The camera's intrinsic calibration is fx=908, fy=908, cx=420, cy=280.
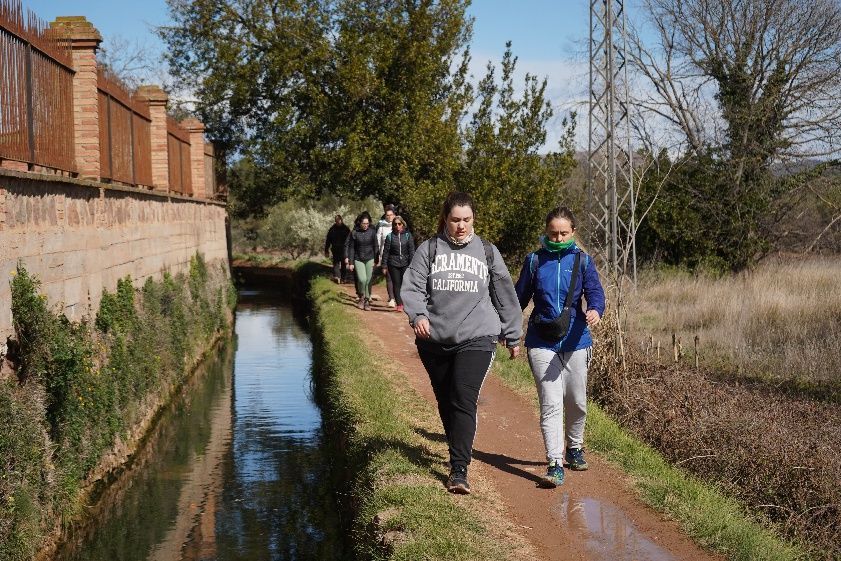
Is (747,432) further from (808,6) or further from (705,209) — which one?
(808,6)

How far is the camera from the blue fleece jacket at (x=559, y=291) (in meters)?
6.14

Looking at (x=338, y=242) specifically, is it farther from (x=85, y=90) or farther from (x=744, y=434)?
(x=744, y=434)

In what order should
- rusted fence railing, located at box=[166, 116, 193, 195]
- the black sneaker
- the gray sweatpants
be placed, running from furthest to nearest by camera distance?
rusted fence railing, located at box=[166, 116, 193, 195], the gray sweatpants, the black sneaker

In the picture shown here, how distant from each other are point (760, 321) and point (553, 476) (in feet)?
33.7

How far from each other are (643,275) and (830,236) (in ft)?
24.2

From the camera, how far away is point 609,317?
405 inches

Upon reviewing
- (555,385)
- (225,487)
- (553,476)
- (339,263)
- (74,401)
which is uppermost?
(555,385)

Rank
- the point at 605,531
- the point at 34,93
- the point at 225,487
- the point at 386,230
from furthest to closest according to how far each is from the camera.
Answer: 1. the point at 386,230
2. the point at 225,487
3. the point at 34,93
4. the point at 605,531

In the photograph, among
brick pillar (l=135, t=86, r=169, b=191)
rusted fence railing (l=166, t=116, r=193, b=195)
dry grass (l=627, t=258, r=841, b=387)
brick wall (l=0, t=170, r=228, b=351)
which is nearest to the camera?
brick wall (l=0, t=170, r=228, b=351)

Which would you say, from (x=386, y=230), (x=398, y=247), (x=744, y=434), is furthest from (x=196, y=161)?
(x=744, y=434)

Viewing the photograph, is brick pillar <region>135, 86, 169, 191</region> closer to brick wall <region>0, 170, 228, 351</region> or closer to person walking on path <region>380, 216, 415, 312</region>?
brick wall <region>0, 170, 228, 351</region>

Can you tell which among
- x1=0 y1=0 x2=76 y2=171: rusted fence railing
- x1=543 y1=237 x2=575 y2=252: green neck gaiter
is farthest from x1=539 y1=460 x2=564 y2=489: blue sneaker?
x1=0 y1=0 x2=76 y2=171: rusted fence railing

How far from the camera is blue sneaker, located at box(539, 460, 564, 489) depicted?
6230 mm

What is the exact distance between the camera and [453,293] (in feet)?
19.1
